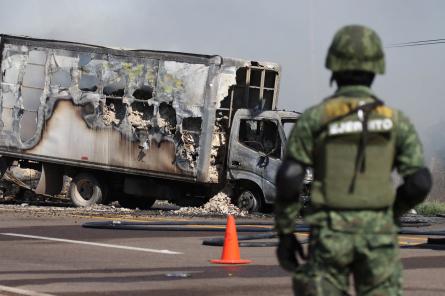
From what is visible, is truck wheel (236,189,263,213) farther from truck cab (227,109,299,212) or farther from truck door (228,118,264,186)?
truck door (228,118,264,186)

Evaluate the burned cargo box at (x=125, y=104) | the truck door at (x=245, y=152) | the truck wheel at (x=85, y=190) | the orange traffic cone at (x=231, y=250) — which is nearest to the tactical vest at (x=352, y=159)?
the orange traffic cone at (x=231, y=250)

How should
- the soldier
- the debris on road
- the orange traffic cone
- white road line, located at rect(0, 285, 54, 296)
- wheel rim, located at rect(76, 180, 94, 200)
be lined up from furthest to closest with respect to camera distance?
wheel rim, located at rect(76, 180, 94, 200)
the debris on road
the orange traffic cone
white road line, located at rect(0, 285, 54, 296)
the soldier

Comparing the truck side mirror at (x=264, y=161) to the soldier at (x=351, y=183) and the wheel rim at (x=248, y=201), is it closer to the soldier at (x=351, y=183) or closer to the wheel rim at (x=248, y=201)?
the wheel rim at (x=248, y=201)

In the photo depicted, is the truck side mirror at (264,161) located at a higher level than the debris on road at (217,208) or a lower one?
higher

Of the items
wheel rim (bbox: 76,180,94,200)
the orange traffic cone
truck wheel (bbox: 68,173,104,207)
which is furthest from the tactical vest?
wheel rim (bbox: 76,180,94,200)

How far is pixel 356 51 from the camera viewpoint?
505cm

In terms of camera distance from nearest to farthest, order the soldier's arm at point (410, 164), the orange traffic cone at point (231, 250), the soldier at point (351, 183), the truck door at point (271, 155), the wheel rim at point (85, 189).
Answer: the soldier at point (351, 183)
the soldier's arm at point (410, 164)
the orange traffic cone at point (231, 250)
the truck door at point (271, 155)
the wheel rim at point (85, 189)

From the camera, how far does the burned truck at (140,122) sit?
24.7 m

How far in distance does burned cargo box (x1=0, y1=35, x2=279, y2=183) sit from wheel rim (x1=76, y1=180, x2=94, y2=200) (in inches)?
28.4

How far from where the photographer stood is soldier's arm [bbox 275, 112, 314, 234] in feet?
16.2

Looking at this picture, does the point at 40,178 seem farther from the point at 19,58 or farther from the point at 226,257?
the point at 226,257

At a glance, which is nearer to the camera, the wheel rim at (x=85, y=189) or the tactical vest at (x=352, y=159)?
the tactical vest at (x=352, y=159)

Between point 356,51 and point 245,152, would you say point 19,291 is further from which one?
point 245,152

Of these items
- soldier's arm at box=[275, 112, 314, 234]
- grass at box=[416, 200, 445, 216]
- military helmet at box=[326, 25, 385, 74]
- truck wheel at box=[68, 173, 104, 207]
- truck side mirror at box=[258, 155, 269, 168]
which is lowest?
soldier's arm at box=[275, 112, 314, 234]
